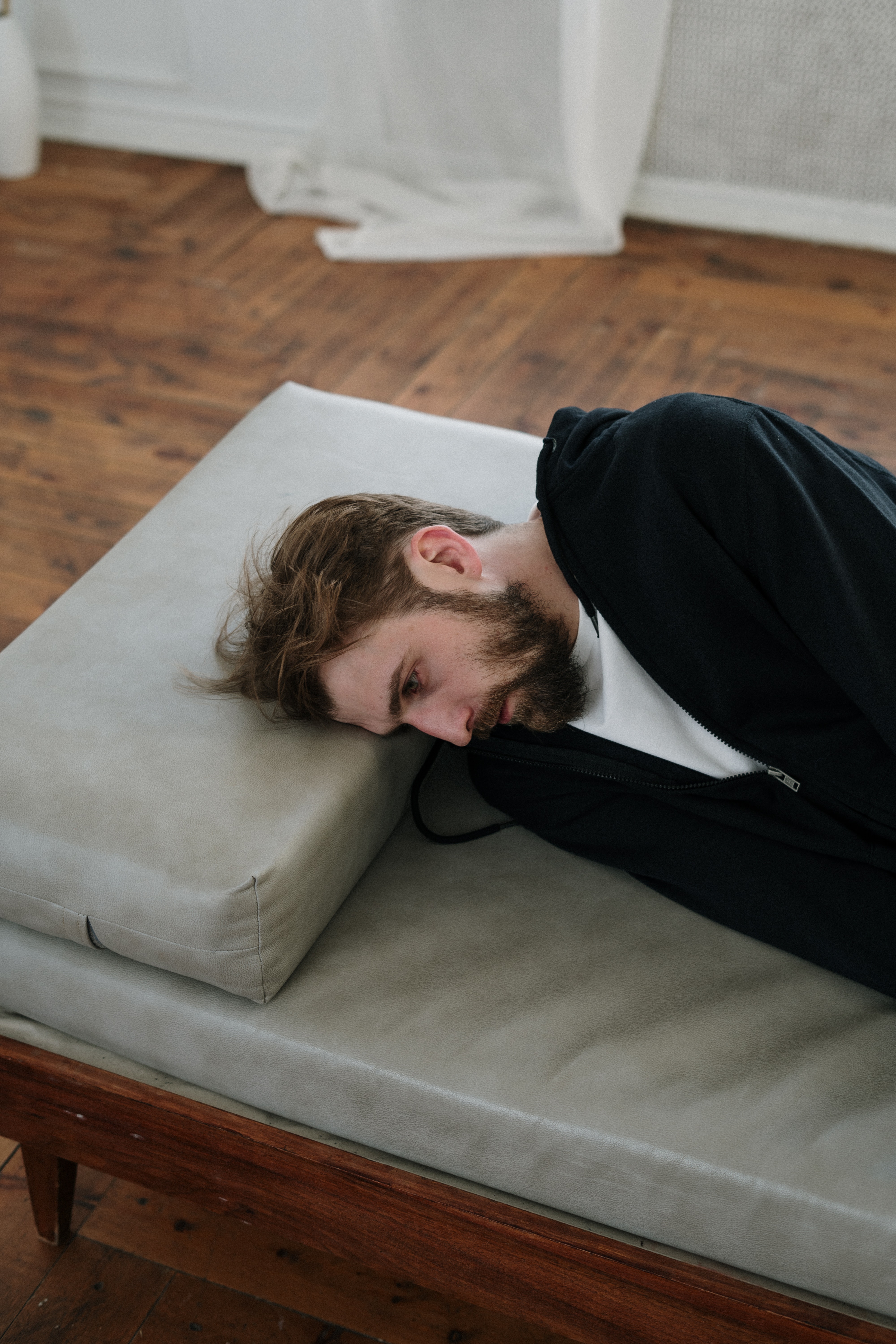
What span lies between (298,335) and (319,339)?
0.06 m

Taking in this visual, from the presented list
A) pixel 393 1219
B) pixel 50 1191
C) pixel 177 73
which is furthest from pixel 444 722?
pixel 177 73

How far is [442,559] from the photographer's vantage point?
1329 millimetres

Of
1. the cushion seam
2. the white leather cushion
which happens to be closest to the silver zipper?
the white leather cushion

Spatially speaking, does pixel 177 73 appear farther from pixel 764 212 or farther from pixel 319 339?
pixel 764 212

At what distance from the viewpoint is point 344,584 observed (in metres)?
1.29

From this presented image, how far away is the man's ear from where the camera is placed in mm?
1300

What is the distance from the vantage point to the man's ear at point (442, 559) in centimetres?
130

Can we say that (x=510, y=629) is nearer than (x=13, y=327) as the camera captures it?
Yes

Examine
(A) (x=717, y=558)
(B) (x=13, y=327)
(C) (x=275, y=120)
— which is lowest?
(B) (x=13, y=327)

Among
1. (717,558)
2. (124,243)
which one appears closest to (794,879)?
(717,558)

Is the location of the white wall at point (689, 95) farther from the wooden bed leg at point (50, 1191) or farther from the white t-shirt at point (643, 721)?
the wooden bed leg at point (50, 1191)

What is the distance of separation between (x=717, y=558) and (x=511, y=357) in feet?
5.66

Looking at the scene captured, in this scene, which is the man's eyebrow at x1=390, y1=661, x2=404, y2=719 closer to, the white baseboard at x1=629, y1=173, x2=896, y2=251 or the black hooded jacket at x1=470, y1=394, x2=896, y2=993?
the black hooded jacket at x1=470, y1=394, x2=896, y2=993

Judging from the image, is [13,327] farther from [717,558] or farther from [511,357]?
[717,558]
